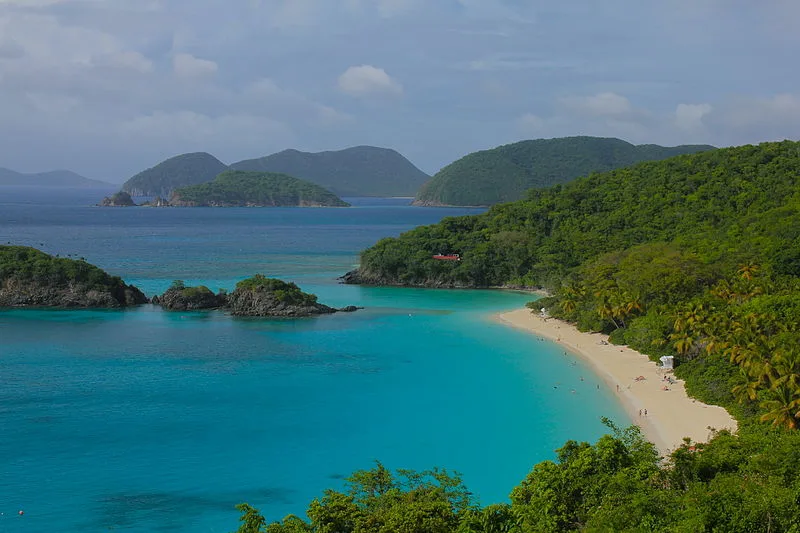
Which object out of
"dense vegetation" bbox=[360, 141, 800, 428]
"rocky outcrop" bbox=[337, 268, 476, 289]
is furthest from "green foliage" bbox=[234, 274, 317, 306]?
"dense vegetation" bbox=[360, 141, 800, 428]

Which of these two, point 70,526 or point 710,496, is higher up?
point 710,496

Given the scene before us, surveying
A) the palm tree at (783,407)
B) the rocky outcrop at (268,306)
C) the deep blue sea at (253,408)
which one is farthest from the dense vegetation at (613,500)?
the rocky outcrop at (268,306)

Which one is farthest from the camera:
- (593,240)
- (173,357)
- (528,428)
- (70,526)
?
(593,240)

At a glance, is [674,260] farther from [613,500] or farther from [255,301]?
[613,500]

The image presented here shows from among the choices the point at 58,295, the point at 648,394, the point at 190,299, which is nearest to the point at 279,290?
the point at 190,299

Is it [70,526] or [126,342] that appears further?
[126,342]

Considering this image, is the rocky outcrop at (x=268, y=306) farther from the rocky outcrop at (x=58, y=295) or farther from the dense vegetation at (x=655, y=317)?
the dense vegetation at (x=655, y=317)

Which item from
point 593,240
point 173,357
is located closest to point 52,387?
point 173,357

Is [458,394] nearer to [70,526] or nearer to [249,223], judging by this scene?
[70,526]
